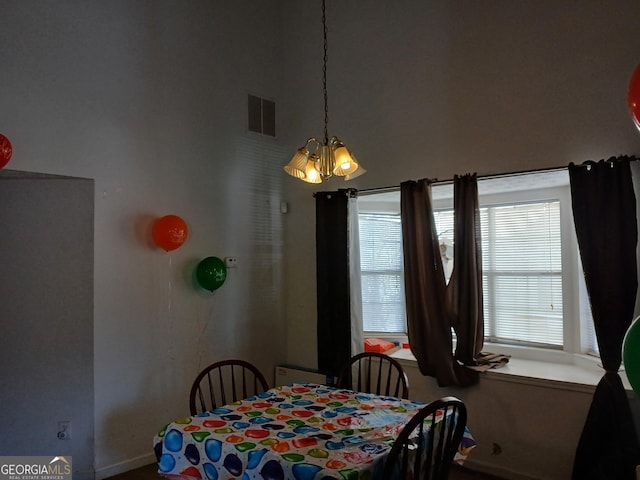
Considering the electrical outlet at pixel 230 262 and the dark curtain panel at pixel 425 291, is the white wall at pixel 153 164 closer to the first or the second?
the electrical outlet at pixel 230 262

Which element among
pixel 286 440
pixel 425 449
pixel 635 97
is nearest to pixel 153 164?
pixel 286 440

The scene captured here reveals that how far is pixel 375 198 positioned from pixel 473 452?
204cm

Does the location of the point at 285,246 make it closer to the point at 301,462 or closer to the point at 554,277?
the point at 554,277

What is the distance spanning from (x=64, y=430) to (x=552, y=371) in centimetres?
322

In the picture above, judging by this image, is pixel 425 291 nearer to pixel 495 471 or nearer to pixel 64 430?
pixel 495 471

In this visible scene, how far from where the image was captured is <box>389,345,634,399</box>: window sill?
2.85m

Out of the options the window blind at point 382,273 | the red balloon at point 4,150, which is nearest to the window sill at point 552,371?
the window blind at point 382,273

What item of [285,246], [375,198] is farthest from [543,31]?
[285,246]

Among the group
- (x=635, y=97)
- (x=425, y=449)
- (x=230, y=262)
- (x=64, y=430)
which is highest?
(x=635, y=97)

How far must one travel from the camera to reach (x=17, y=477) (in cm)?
281

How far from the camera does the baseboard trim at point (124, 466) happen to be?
306cm

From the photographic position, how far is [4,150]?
2494mm

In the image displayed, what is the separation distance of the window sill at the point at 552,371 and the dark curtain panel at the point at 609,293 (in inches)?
5.7

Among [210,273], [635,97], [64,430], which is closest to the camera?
[635,97]
